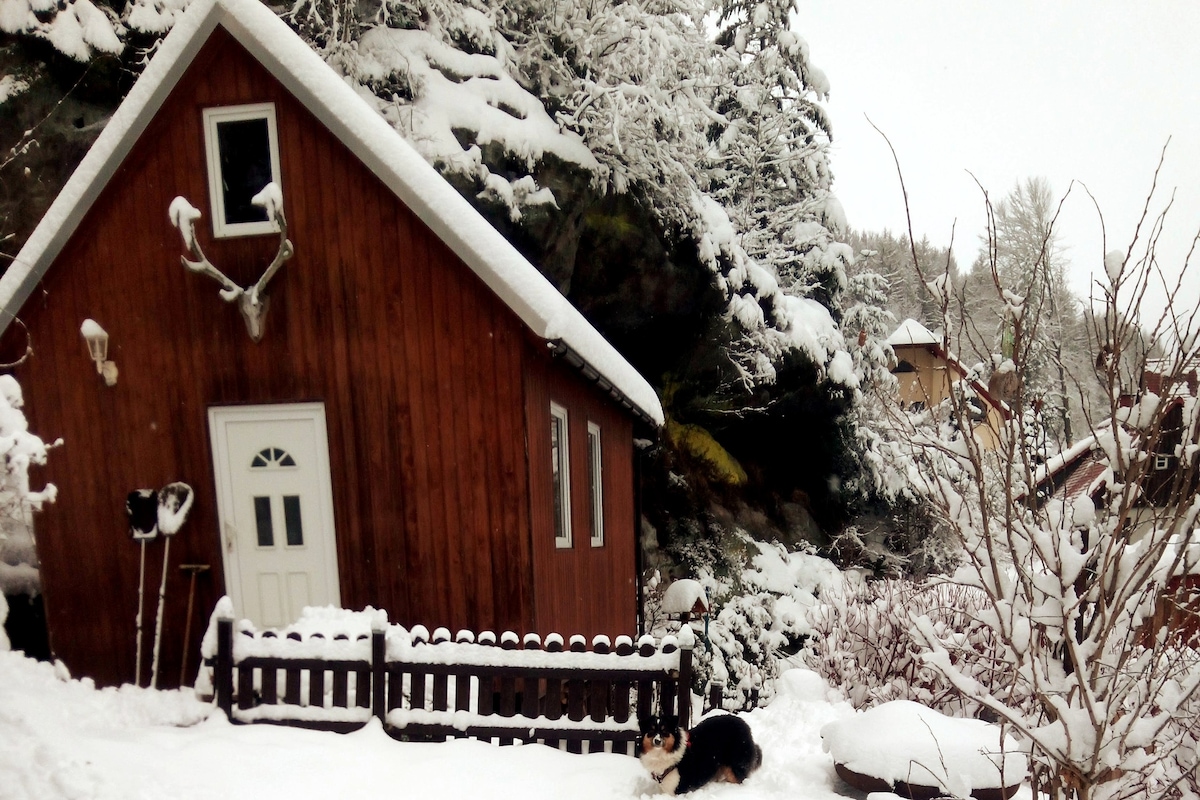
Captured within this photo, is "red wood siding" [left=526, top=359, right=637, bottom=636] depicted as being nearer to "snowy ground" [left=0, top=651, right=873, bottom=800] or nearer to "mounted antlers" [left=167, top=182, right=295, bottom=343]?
"snowy ground" [left=0, top=651, right=873, bottom=800]

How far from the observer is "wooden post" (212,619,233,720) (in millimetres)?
4938

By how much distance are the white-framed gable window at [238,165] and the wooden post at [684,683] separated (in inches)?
188

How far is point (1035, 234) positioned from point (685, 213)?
29.1 feet

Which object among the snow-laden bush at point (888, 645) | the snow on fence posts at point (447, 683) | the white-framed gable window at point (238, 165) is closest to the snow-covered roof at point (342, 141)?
the white-framed gable window at point (238, 165)

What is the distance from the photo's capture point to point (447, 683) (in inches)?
195

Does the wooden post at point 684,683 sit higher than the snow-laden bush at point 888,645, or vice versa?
the wooden post at point 684,683

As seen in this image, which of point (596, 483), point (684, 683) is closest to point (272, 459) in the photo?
point (596, 483)

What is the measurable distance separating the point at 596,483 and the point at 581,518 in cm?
82

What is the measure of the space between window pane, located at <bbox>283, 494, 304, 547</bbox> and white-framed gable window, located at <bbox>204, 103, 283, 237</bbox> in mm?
2331

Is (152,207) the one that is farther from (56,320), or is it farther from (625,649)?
(625,649)

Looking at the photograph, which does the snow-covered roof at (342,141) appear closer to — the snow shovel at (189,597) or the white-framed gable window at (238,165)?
the white-framed gable window at (238,165)

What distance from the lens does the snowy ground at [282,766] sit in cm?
366

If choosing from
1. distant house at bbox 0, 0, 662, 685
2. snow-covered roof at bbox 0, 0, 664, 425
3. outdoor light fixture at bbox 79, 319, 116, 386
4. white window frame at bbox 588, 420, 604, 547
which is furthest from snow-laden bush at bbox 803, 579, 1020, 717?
outdoor light fixture at bbox 79, 319, 116, 386

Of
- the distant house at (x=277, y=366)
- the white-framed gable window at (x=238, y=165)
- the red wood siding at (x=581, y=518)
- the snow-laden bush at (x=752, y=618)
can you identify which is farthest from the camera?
the snow-laden bush at (x=752, y=618)
